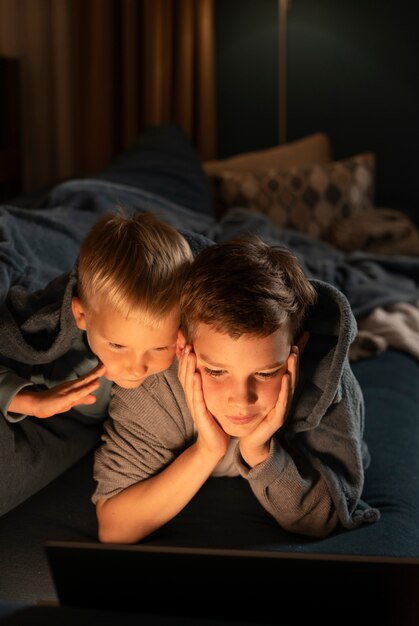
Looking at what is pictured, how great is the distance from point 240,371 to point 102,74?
271 cm

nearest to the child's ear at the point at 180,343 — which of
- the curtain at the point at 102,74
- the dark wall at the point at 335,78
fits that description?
the curtain at the point at 102,74

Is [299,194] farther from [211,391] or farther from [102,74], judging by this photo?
[211,391]

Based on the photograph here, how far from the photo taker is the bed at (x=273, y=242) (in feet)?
4.48

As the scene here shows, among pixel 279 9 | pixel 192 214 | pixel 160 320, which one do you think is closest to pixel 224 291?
pixel 160 320

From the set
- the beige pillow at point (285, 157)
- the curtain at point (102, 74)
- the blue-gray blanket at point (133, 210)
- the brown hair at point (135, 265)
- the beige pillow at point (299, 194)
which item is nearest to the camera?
the brown hair at point (135, 265)

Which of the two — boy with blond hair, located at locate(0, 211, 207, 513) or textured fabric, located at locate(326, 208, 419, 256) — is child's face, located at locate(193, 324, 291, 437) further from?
textured fabric, located at locate(326, 208, 419, 256)

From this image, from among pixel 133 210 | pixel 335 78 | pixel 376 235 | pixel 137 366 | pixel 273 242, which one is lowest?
pixel 376 235

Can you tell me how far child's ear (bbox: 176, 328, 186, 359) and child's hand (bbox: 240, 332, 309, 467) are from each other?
162 mm

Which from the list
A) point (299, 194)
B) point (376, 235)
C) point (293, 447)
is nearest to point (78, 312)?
point (293, 447)

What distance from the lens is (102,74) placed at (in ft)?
11.8

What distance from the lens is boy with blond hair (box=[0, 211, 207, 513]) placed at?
1274 mm

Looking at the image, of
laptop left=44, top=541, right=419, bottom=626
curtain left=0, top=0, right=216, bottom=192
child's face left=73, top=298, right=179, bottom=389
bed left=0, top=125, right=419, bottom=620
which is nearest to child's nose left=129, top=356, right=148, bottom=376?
child's face left=73, top=298, right=179, bottom=389

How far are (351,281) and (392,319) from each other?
219mm

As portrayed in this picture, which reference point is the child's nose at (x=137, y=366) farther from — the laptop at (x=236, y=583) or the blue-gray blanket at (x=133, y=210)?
the laptop at (x=236, y=583)
